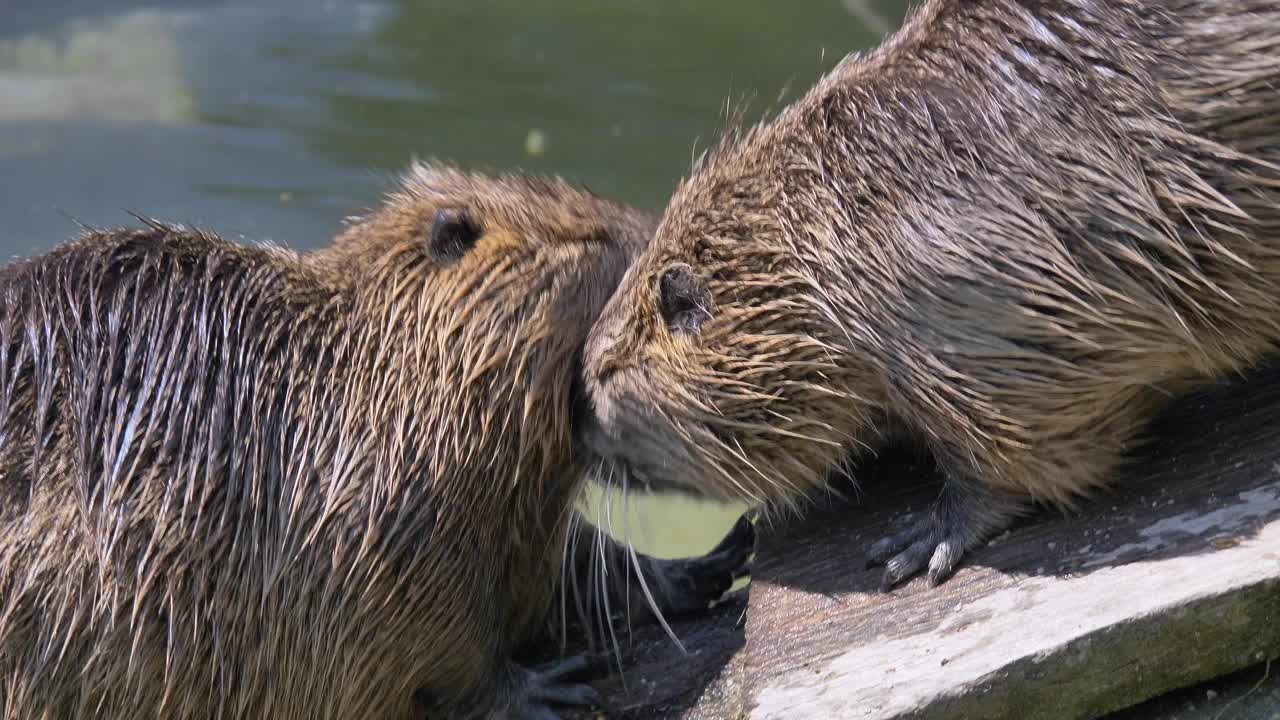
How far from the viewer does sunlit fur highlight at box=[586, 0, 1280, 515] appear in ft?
9.71

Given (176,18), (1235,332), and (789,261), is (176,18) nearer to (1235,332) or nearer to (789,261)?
(789,261)

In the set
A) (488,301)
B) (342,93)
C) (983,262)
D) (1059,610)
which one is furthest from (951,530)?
(342,93)

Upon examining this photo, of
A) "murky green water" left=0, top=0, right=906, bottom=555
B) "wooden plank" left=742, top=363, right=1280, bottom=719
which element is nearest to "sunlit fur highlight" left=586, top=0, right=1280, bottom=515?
"wooden plank" left=742, top=363, right=1280, bottom=719

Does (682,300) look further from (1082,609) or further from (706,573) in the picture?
(1082,609)

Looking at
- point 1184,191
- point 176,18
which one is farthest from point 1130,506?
point 176,18

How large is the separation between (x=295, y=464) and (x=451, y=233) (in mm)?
747

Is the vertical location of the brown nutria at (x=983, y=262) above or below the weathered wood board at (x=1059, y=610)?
above

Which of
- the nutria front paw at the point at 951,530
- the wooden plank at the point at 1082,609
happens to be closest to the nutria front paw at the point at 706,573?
the wooden plank at the point at 1082,609

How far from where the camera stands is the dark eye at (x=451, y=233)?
371 centimetres

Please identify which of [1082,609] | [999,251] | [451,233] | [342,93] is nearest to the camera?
[1082,609]

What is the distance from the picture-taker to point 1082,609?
113 inches

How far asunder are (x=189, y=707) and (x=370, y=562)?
52 cm

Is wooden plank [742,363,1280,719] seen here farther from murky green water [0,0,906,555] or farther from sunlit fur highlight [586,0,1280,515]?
murky green water [0,0,906,555]

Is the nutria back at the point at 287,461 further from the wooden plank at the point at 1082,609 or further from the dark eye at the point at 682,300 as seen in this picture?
the wooden plank at the point at 1082,609
